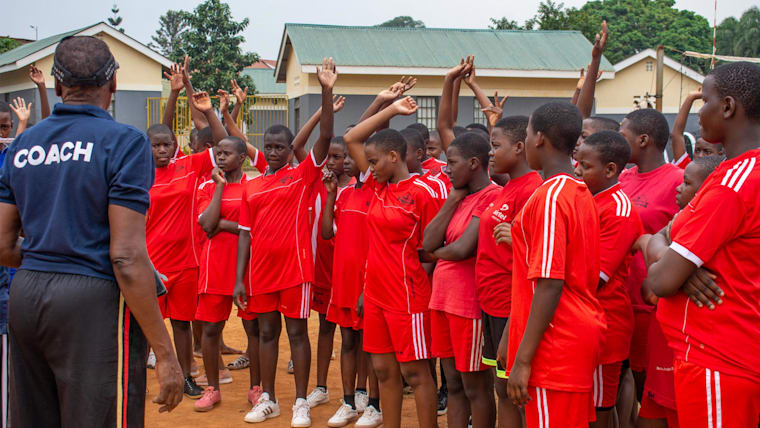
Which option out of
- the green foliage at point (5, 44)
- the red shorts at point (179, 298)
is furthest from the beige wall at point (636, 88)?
the green foliage at point (5, 44)

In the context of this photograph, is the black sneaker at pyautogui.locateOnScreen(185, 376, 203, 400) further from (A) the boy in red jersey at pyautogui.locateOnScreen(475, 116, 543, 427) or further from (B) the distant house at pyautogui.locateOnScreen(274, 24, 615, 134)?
(B) the distant house at pyautogui.locateOnScreen(274, 24, 615, 134)

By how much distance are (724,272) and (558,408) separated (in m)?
0.96

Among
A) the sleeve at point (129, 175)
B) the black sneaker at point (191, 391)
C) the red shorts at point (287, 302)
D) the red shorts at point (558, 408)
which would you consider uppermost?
the sleeve at point (129, 175)

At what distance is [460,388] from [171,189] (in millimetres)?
3430

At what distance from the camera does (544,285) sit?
322cm

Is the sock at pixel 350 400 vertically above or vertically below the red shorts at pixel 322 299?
below

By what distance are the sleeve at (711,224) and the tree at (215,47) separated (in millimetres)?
29046

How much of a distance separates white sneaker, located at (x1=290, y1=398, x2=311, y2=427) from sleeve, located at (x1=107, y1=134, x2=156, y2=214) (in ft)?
11.4

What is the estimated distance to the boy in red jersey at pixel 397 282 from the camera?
16.2 feet

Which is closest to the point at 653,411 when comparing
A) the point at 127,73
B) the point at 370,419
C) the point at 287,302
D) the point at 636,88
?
the point at 370,419

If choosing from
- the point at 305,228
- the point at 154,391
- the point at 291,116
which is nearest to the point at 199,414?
the point at 154,391

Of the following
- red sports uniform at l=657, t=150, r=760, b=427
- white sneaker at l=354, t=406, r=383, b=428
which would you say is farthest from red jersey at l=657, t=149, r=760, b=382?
white sneaker at l=354, t=406, r=383, b=428

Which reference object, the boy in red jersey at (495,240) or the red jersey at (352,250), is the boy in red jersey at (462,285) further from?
the red jersey at (352,250)

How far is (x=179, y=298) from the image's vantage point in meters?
6.74
